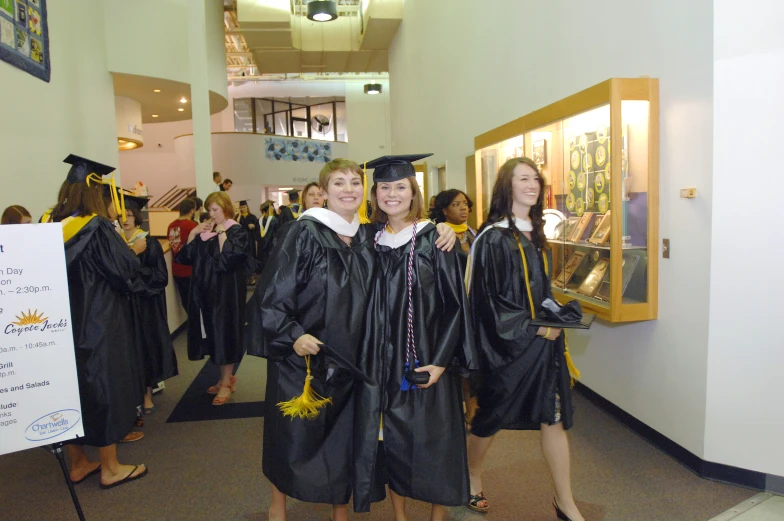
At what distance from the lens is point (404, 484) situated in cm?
209

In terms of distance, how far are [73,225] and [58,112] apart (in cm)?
395

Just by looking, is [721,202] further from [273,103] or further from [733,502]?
[273,103]

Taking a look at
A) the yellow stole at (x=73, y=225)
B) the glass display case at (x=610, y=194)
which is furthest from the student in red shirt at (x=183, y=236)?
the glass display case at (x=610, y=194)

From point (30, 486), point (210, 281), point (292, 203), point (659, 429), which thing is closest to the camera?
point (30, 486)

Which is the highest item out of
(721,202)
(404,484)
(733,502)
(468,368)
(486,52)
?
(486,52)

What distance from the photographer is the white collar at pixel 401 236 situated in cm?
214

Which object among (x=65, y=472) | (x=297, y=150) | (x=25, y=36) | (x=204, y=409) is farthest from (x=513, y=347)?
(x=297, y=150)

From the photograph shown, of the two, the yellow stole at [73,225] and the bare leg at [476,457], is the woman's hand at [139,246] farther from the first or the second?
the bare leg at [476,457]

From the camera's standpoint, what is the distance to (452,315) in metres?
2.13

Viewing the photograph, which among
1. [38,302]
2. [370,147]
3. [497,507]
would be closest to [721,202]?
[497,507]

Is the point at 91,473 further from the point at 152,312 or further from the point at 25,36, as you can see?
the point at 25,36

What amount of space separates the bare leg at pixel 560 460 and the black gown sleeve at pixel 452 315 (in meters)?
0.60

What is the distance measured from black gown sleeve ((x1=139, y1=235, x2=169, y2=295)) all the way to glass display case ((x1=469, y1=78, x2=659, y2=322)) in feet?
9.42

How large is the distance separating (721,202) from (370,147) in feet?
51.1
